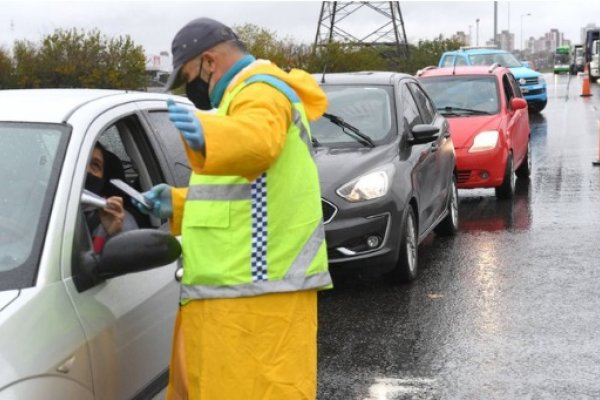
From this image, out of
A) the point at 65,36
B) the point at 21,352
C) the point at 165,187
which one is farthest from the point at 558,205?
the point at 65,36

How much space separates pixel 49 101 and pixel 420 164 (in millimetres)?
4965

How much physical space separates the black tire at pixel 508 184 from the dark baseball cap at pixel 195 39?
8.88m

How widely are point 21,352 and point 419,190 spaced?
224 inches

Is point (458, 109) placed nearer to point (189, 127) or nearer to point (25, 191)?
point (25, 191)

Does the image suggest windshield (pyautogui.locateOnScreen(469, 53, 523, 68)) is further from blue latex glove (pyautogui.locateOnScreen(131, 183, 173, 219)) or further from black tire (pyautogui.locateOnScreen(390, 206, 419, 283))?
blue latex glove (pyautogui.locateOnScreen(131, 183, 173, 219))

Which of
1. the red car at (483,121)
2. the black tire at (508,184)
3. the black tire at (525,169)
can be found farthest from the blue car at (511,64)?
the black tire at (508,184)

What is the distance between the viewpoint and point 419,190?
7945 millimetres

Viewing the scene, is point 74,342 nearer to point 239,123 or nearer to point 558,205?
point 239,123

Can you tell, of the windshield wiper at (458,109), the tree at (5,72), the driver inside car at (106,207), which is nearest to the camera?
the driver inside car at (106,207)

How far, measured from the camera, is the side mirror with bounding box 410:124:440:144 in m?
7.93

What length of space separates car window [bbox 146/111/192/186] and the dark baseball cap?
3.11 feet

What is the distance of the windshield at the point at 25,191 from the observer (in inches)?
115

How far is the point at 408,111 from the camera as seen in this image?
8570mm

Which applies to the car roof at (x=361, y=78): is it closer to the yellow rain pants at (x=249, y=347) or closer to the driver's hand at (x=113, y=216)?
the driver's hand at (x=113, y=216)
